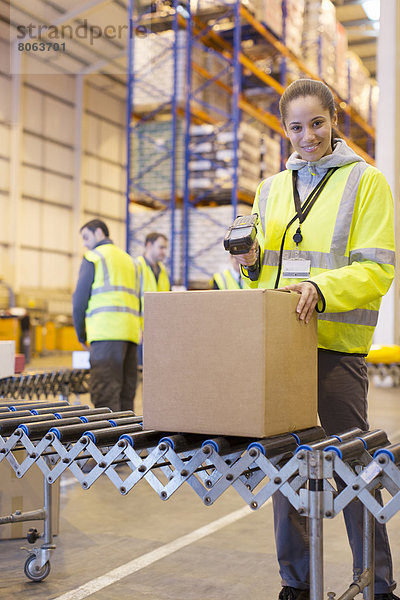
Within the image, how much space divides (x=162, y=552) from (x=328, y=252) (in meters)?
1.84

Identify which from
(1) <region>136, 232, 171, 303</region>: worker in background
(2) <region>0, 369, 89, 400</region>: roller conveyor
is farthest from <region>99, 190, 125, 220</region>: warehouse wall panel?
(2) <region>0, 369, 89, 400</region>: roller conveyor

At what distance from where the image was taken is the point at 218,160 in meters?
11.8

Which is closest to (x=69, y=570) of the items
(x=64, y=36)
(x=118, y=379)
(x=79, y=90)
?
(x=118, y=379)

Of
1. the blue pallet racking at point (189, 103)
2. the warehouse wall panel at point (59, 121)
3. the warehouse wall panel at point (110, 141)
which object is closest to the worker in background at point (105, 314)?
the blue pallet racking at point (189, 103)

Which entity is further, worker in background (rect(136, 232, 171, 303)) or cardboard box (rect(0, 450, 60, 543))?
worker in background (rect(136, 232, 171, 303))

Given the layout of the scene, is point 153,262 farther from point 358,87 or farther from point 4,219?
point 4,219

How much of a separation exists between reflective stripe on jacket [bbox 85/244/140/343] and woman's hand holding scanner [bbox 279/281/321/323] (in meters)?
3.48

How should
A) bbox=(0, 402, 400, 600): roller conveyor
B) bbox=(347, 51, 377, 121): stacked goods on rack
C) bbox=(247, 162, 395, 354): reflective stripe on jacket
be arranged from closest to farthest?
bbox=(0, 402, 400, 600): roller conveyor < bbox=(247, 162, 395, 354): reflective stripe on jacket < bbox=(347, 51, 377, 121): stacked goods on rack

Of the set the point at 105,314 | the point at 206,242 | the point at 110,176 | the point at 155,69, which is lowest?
the point at 105,314

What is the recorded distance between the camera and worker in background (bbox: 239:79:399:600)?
2.22 meters

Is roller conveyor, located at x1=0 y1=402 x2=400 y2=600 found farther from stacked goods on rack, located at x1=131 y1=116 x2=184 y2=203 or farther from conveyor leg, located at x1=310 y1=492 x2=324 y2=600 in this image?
stacked goods on rack, located at x1=131 y1=116 x2=184 y2=203

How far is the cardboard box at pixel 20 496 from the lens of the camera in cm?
341

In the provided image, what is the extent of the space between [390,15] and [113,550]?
8415mm

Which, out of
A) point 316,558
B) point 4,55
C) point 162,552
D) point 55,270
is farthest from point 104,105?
point 316,558
